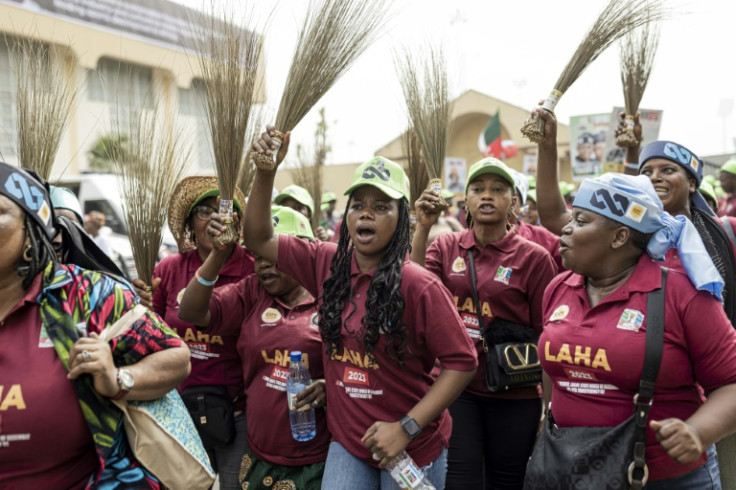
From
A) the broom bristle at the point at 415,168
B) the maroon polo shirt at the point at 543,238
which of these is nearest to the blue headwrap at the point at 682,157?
the maroon polo shirt at the point at 543,238

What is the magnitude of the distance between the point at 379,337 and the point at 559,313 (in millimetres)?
778

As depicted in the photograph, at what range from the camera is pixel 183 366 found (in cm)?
229

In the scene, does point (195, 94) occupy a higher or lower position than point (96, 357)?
higher

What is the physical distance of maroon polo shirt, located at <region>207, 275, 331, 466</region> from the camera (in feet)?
10.00

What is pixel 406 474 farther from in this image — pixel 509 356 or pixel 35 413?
pixel 35 413

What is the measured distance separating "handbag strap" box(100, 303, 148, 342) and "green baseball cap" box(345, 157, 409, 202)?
107cm

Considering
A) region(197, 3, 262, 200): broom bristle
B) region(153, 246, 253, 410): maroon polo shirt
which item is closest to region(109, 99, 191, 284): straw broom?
region(153, 246, 253, 410): maroon polo shirt

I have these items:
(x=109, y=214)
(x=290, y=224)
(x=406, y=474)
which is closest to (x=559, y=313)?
(x=406, y=474)

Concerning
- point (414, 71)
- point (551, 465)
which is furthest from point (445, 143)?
point (551, 465)

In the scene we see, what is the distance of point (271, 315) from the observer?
10.5 ft

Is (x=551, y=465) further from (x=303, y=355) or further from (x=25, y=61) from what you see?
(x=25, y=61)

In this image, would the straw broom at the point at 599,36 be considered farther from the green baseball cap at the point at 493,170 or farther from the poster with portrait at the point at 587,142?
the poster with portrait at the point at 587,142

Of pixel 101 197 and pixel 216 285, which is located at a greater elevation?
pixel 216 285

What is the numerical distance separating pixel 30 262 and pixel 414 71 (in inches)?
109
